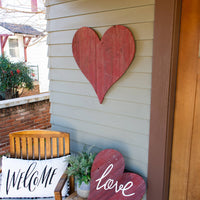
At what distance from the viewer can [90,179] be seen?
1790 millimetres

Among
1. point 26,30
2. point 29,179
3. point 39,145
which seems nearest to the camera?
point 29,179

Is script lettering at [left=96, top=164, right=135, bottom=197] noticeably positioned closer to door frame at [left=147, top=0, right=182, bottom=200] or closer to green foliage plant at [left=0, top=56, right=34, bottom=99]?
door frame at [left=147, top=0, right=182, bottom=200]

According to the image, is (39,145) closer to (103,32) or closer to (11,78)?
(103,32)

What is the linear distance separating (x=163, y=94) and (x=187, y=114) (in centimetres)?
24

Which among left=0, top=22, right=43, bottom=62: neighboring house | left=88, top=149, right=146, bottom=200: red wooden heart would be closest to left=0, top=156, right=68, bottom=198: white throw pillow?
left=88, top=149, right=146, bottom=200: red wooden heart

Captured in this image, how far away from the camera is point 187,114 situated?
5.19ft

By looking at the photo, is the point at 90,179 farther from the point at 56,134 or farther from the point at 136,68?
the point at 136,68

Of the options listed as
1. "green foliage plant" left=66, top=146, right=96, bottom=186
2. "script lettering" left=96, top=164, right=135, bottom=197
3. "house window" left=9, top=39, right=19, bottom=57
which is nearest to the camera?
"script lettering" left=96, top=164, right=135, bottom=197

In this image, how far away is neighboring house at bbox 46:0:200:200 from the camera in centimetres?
151

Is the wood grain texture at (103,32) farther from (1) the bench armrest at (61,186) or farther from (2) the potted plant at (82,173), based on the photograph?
(1) the bench armrest at (61,186)

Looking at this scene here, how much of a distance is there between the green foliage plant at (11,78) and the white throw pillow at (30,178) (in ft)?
8.72

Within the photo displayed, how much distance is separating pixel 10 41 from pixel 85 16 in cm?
755

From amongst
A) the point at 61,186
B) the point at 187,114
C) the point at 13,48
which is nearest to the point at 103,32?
the point at 187,114

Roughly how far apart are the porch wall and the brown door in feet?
0.73
